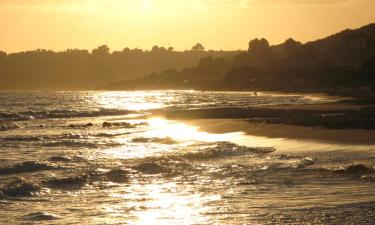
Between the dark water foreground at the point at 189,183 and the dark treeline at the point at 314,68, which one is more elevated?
the dark treeline at the point at 314,68

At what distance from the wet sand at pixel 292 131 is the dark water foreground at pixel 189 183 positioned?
1193mm

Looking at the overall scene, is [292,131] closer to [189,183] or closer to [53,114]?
[189,183]

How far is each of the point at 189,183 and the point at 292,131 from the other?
1657 centimetres

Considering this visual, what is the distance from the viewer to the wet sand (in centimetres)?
3050

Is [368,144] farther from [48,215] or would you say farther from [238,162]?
[48,215]

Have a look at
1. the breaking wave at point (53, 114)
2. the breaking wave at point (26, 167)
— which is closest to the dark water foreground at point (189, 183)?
the breaking wave at point (26, 167)

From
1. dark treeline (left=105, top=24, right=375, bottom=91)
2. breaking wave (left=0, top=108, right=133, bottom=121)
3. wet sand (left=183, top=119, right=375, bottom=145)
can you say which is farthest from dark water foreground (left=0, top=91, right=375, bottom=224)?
dark treeline (left=105, top=24, right=375, bottom=91)

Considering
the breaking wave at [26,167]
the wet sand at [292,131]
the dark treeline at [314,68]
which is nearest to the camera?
the breaking wave at [26,167]

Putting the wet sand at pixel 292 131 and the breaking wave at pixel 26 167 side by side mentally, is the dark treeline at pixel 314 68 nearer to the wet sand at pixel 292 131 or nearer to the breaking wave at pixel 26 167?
the wet sand at pixel 292 131

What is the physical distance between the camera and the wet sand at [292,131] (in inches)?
1201

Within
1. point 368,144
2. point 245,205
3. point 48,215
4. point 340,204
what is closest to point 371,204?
point 340,204

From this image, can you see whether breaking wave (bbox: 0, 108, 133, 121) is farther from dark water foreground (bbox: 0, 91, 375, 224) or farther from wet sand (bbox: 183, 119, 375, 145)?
dark water foreground (bbox: 0, 91, 375, 224)

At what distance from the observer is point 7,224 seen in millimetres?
15289

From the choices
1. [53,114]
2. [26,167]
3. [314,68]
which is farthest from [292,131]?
[314,68]
